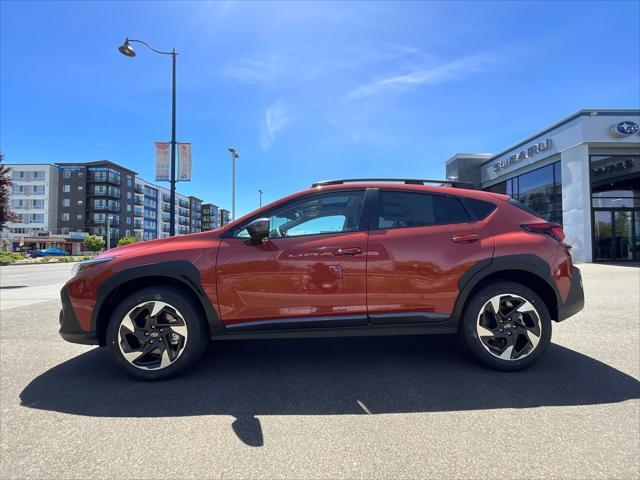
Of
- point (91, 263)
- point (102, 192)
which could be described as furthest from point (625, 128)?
point (102, 192)

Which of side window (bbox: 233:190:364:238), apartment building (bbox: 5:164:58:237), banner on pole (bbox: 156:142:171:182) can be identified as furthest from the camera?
apartment building (bbox: 5:164:58:237)

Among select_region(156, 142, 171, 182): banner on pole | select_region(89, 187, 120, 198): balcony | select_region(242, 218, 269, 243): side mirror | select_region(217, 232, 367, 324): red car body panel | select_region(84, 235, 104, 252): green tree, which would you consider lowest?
select_region(217, 232, 367, 324): red car body panel

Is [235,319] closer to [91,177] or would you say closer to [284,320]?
[284,320]

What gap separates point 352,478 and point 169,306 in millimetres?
2016

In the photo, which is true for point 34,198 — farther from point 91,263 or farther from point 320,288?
point 320,288

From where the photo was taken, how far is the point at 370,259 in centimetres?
309

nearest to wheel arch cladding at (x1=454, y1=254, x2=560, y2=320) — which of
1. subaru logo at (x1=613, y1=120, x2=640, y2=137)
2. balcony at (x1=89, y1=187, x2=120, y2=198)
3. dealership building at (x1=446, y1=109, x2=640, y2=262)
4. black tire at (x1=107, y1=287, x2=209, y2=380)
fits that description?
black tire at (x1=107, y1=287, x2=209, y2=380)

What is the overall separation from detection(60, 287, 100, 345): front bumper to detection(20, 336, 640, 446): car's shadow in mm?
382

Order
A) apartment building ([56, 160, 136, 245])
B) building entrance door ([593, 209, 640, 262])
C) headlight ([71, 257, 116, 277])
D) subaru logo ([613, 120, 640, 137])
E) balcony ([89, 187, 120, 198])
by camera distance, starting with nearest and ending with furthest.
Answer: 1. headlight ([71, 257, 116, 277])
2. subaru logo ([613, 120, 640, 137])
3. building entrance door ([593, 209, 640, 262])
4. apartment building ([56, 160, 136, 245])
5. balcony ([89, 187, 120, 198])

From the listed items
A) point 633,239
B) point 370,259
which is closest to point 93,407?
point 370,259

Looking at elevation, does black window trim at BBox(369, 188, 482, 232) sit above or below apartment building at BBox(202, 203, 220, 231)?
below

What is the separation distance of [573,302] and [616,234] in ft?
64.1

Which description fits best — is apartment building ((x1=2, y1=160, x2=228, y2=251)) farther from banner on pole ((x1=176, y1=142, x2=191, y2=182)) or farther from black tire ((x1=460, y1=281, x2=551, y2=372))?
black tire ((x1=460, y1=281, x2=551, y2=372))

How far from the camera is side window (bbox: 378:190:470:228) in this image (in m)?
3.29
